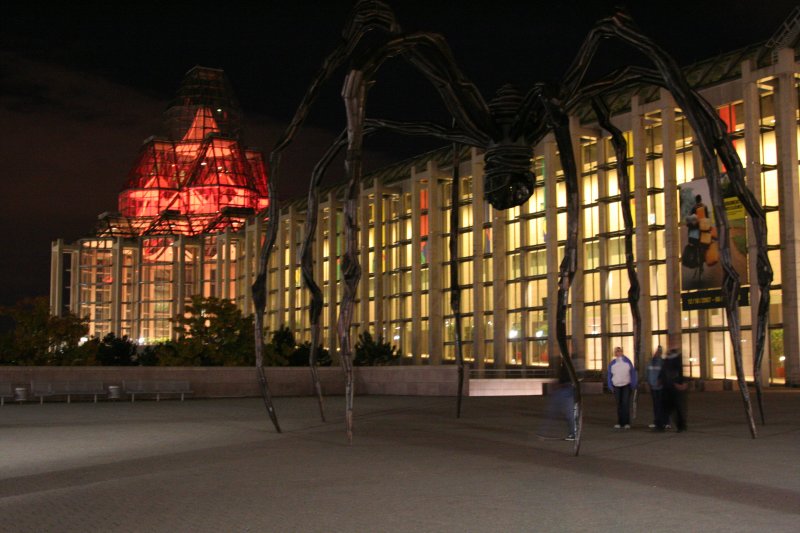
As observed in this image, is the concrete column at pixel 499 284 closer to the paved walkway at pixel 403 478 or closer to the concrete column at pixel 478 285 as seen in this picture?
the concrete column at pixel 478 285

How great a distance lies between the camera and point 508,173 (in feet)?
35.9

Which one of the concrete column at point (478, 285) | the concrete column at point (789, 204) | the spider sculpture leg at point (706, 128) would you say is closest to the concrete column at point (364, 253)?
the concrete column at point (478, 285)

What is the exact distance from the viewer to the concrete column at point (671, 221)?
47.8 meters

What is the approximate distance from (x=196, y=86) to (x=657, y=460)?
120986 millimetres

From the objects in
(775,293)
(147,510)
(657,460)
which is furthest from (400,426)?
(775,293)

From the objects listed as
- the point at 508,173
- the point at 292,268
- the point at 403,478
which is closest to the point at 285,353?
the point at 508,173

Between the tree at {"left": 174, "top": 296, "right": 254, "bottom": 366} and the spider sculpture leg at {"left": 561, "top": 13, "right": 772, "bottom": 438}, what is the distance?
3115 cm

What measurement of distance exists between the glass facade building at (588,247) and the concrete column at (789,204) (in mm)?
64

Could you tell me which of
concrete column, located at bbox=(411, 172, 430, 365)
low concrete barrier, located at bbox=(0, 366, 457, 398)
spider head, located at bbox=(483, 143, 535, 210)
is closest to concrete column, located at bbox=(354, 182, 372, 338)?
concrete column, located at bbox=(411, 172, 430, 365)

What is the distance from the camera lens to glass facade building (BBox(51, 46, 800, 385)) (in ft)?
143

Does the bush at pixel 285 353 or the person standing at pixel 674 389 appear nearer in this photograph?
the person standing at pixel 674 389

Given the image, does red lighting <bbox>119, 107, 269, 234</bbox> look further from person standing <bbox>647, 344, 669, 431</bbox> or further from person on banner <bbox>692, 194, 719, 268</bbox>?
person standing <bbox>647, 344, 669, 431</bbox>

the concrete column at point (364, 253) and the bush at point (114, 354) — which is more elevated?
the concrete column at point (364, 253)

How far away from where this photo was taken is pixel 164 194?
391 ft
